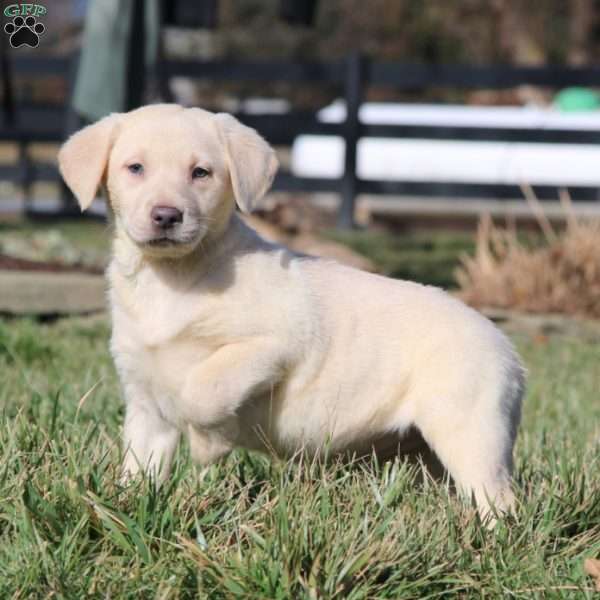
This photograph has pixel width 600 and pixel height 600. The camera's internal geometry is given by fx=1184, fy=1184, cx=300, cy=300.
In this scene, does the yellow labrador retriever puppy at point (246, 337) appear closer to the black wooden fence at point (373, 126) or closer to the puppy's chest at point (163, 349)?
the puppy's chest at point (163, 349)

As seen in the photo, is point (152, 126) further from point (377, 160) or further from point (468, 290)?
point (377, 160)

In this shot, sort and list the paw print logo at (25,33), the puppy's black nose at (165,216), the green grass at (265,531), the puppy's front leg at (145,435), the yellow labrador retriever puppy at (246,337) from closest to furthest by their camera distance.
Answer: the green grass at (265,531), the puppy's black nose at (165,216), the yellow labrador retriever puppy at (246,337), the puppy's front leg at (145,435), the paw print logo at (25,33)

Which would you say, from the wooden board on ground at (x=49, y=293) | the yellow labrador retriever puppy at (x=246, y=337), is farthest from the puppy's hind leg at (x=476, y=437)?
the wooden board on ground at (x=49, y=293)

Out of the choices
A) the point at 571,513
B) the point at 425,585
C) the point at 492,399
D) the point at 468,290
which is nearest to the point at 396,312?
the point at 492,399

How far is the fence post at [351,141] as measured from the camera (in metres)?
13.1

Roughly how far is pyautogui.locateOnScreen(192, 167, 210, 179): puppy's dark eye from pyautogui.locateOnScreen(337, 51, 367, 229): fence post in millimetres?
10075

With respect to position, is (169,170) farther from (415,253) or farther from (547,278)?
(415,253)

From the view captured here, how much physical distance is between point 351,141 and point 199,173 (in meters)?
10.3

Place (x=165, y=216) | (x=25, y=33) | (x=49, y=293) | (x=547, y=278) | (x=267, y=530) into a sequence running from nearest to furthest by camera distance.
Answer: (x=267, y=530) < (x=165, y=216) < (x=25, y=33) < (x=49, y=293) < (x=547, y=278)

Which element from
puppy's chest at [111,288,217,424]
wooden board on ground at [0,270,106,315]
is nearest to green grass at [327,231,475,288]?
wooden board on ground at [0,270,106,315]

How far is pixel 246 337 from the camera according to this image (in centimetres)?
298

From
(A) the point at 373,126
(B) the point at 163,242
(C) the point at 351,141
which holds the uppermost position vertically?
(B) the point at 163,242

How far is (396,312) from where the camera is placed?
10.4 ft

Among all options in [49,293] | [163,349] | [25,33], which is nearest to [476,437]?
[163,349]
